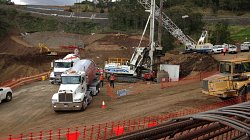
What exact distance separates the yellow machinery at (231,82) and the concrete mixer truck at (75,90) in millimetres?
8500

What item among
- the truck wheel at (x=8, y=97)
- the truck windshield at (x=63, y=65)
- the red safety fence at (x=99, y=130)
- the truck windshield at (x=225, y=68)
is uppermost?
the truck windshield at (x=225, y=68)

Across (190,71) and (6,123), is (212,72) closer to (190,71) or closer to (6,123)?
(190,71)

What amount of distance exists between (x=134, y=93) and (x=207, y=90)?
29.9ft

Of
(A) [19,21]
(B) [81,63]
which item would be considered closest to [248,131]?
(B) [81,63]

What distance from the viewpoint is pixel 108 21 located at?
96875 mm

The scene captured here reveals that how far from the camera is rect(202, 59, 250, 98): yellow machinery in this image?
24078 millimetres

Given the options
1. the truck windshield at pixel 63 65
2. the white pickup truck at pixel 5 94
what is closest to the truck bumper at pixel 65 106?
the white pickup truck at pixel 5 94

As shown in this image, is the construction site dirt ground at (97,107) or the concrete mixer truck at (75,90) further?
the concrete mixer truck at (75,90)

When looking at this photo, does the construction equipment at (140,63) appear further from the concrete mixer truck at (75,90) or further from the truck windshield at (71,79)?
the truck windshield at (71,79)

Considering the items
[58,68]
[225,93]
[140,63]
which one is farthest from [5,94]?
[225,93]

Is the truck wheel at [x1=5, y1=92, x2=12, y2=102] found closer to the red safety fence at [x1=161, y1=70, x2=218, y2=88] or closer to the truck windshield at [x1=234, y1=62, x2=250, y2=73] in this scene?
the red safety fence at [x1=161, y1=70, x2=218, y2=88]

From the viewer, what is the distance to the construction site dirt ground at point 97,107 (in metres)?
22.9

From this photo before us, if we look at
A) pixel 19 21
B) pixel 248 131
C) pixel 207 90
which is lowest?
pixel 207 90

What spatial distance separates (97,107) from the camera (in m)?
27.0
